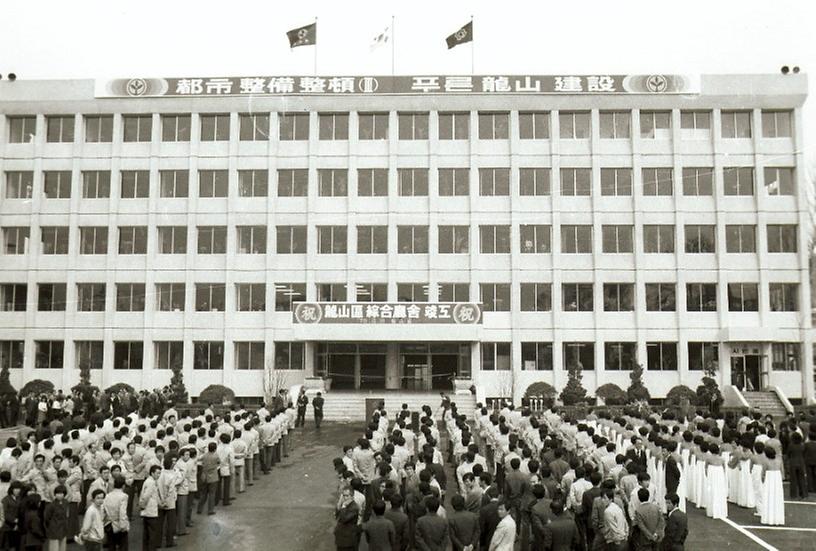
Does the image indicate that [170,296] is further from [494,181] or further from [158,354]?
[494,181]

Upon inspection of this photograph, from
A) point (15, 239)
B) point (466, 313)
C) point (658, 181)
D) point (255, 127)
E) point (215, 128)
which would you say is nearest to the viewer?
point (466, 313)

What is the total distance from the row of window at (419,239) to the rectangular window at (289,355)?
17.4 feet

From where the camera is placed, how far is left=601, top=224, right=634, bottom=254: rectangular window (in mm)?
44562

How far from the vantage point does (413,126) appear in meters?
45.8

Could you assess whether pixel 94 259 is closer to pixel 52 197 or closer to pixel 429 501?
pixel 52 197

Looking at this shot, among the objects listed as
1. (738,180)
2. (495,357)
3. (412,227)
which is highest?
(738,180)

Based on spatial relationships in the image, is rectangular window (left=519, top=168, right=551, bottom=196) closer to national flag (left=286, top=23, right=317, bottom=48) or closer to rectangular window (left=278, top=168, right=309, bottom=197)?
rectangular window (left=278, top=168, right=309, bottom=197)

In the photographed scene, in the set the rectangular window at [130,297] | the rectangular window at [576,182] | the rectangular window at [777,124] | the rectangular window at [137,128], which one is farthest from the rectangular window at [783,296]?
the rectangular window at [137,128]

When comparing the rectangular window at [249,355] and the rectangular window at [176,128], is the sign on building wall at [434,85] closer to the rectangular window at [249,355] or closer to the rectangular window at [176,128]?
the rectangular window at [176,128]

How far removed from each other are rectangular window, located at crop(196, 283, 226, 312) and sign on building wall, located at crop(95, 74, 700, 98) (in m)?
11.1

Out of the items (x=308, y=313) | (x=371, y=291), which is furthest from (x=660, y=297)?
(x=308, y=313)

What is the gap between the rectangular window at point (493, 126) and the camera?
45562 mm

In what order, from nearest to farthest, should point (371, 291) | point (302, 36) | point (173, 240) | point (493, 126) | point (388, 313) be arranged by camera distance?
point (388, 313)
point (302, 36)
point (371, 291)
point (493, 126)
point (173, 240)

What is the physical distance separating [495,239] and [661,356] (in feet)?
36.8
